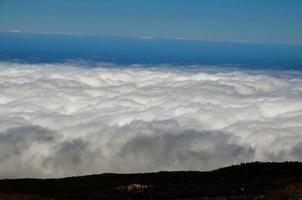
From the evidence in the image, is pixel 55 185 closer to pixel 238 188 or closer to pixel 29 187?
pixel 29 187

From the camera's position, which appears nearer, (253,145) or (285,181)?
(285,181)

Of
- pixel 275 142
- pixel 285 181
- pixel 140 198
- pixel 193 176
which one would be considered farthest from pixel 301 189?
pixel 275 142

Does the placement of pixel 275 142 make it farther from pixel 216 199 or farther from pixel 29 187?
pixel 216 199

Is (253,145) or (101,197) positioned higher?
(101,197)

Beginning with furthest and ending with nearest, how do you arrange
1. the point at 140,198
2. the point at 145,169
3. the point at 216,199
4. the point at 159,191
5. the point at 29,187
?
1. the point at 145,169
2. the point at 29,187
3. the point at 159,191
4. the point at 140,198
5. the point at 216,199

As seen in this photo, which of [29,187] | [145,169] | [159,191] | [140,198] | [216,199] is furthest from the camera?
[145,169]

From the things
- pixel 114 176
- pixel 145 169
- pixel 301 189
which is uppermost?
pixel 301 189

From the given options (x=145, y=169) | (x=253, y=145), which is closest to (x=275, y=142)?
(x=253, y=145)
